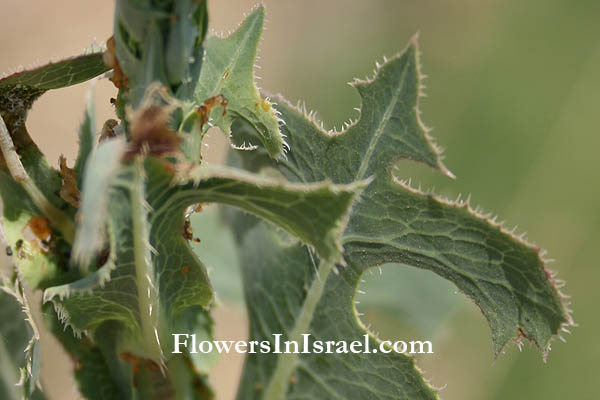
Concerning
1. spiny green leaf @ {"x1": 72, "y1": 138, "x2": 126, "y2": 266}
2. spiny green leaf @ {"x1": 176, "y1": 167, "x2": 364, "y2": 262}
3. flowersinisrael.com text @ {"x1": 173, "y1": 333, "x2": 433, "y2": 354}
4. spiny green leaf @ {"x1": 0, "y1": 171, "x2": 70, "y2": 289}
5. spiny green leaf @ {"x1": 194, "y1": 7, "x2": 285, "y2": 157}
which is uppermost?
spiny green leaf @ {"x1": 194, "y1": 7, "x2": 285, "y2": 157}

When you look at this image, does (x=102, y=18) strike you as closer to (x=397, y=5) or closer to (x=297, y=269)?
(x=397, y=5)

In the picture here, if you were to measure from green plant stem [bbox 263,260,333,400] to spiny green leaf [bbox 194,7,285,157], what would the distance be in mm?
279

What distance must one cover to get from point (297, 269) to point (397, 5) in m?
3.92

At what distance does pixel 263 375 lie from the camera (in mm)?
1221

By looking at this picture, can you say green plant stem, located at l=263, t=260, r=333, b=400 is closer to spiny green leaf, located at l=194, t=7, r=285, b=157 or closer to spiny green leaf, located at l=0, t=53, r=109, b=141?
spiny green leaf, located at l=194, t=7, r=285, b=157

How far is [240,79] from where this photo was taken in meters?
0.99

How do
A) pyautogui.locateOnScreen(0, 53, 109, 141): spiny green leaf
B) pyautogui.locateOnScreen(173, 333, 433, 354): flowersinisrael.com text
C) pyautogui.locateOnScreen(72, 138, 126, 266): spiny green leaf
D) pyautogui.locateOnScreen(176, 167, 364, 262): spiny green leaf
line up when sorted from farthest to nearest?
pyautogui.locateOnScreen(173, 333, 433, 354): flowersinisrael.com text < pyautogui.locateOnScreen(0, 53, 109, 141): spiny green leaf < pyautogui.locateOnScreen(176, 167, 364, 262): spiny green leaf < pyautogui.locateOnScreen(72, 138, 126, 266): spiny green leaf

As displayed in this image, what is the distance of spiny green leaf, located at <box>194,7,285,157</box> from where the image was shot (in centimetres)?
96

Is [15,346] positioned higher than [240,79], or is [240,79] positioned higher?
[240,79]

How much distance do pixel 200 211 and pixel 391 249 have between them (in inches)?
11.7

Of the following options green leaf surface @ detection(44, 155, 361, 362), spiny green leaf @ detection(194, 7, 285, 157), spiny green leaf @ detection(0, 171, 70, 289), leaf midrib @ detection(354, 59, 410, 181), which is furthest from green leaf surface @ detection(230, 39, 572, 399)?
spiny green leaf @ detection(0, 171, 70, 289)

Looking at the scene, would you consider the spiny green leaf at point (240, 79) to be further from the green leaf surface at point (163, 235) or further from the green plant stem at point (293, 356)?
the green plant stem at point (293, 356)

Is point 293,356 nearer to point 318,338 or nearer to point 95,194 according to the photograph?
point 318,338

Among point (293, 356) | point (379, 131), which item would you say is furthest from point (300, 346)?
point (379, 131)
